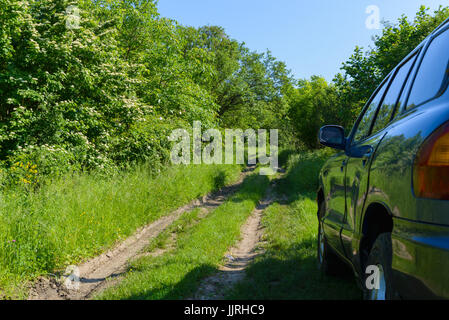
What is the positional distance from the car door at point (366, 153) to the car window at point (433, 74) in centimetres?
30

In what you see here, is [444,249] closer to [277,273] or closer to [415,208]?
[415,208]

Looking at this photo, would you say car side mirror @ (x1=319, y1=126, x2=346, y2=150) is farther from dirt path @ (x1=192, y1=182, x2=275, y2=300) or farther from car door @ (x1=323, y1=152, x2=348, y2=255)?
dirt path @ (x1=192, y1=182, x2=275, y2=300)

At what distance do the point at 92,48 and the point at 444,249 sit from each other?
→ 1154 cm

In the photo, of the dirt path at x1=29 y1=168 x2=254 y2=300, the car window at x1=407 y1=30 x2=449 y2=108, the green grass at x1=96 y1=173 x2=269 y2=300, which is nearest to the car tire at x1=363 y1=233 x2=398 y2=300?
the car window at x1=407 y1=30 x2=449 y2=108

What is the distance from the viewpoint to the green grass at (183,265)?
15.3 ft

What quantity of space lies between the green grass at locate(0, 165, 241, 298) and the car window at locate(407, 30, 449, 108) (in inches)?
202

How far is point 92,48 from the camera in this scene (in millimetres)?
11047

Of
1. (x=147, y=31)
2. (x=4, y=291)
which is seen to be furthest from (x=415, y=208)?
(x=147, y=31)

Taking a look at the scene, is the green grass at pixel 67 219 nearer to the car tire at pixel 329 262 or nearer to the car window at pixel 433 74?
the car tire at pixel 329 262

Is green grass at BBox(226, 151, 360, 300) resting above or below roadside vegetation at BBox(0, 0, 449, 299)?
below

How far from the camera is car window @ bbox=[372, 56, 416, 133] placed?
9.20ft

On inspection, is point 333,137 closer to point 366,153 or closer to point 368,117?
point 368,117

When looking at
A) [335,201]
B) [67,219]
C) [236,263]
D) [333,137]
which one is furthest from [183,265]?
[333,137]

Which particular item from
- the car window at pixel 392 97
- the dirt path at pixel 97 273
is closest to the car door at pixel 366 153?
the car window at pixel 392 97
